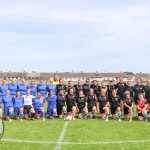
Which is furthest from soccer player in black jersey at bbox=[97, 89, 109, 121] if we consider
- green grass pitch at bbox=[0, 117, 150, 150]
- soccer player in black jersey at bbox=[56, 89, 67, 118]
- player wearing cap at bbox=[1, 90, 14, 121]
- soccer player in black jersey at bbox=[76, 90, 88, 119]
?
player wearing cap at bbox=[1, 90, 14, 121]

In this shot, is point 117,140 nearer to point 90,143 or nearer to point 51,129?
point 90,143

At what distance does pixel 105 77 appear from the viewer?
114 meters

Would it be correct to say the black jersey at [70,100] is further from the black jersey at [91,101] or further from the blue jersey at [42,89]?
the blue jersey at [42,89]

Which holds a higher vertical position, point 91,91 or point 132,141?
point 91,91

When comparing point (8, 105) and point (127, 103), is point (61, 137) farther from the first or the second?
point (127, 103)

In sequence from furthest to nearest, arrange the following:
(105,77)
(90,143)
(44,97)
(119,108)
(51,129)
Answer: (105,77)
(44,97)
(119,108)
(51,129)
(90,143)

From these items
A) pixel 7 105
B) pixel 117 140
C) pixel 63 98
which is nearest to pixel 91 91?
pixel 63 98

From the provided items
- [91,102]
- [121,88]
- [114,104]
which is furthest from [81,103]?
[121,88]

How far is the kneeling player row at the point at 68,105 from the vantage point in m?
15.2

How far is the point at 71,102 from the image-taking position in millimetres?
15484

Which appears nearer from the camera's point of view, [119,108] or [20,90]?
[119,108]

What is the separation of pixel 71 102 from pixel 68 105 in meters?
0.19

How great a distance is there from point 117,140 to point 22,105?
19.8 ft

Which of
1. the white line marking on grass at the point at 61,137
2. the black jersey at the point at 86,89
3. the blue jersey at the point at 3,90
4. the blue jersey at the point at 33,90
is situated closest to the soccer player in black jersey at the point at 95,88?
the black jersey at the point at 86,89
